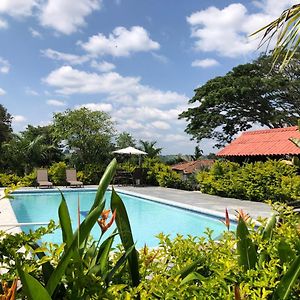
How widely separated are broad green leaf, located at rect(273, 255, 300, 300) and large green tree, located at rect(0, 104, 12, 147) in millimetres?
31467

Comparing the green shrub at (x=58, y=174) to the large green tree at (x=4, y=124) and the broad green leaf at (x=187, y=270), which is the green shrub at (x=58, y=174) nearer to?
the large green tree at (x=4, y=124)

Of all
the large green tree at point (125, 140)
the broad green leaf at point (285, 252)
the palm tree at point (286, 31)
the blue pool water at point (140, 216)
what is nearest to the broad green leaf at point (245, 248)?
the broad green leaf at point (285, 252)

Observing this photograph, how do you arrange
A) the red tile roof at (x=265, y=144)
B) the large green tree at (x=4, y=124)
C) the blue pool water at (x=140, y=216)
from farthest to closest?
the large green tree at (x=4, y=124) < the red tile roof at (x=265, y=144) < the blue pool water at (x=140, y=216)

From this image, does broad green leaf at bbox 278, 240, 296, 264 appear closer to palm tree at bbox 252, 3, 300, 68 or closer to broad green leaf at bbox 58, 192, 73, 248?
broad green leaf at bbox 58, 192, 73, 248

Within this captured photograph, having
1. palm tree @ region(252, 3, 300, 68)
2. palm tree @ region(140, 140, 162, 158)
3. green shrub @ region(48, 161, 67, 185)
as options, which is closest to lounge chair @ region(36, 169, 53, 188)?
green shrub @ region(48, 161, 67, 185)

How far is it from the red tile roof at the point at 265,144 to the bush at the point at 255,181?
3.70 meters

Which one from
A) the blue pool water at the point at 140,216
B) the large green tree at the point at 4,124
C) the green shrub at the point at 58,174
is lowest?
the blue pool water at the point at 140,216

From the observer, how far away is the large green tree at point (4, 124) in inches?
1236

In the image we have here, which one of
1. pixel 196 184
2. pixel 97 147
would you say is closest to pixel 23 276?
pixel 196 184

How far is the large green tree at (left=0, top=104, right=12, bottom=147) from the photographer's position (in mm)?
31405

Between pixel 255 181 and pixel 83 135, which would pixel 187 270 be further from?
pixel 83 135

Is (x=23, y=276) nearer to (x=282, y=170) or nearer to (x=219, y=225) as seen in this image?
(x=219, y=225)

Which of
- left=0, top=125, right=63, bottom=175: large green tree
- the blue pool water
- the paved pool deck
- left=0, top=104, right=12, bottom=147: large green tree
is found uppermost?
left=0, top=104, right=12, bottom=147: large green tree

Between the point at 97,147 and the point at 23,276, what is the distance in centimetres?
2452
